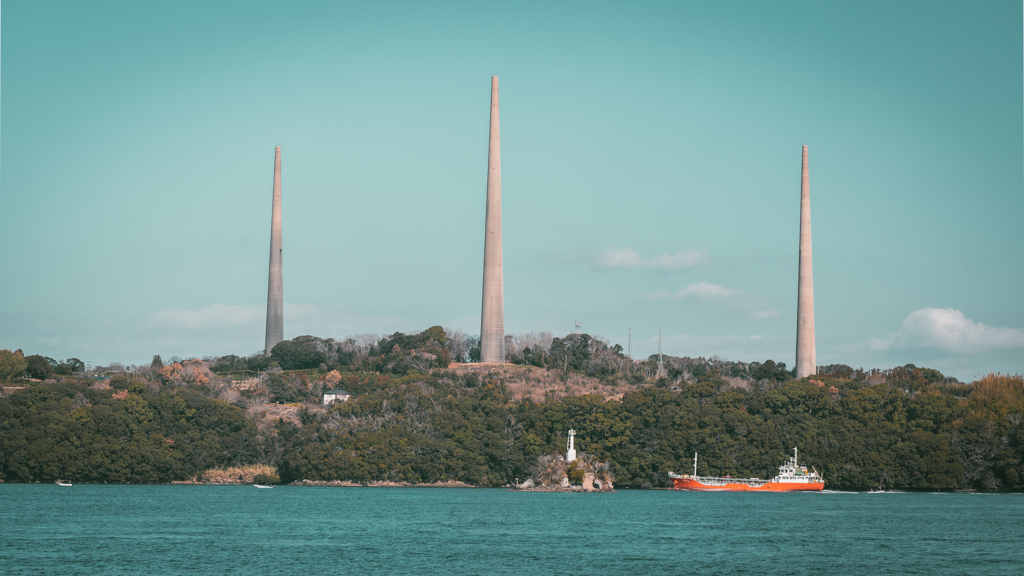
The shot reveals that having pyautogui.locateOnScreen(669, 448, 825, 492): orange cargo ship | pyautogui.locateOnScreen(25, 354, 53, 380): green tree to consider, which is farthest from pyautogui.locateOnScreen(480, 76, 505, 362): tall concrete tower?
pyautogui.locateOnScreen(25, 354, 53, 380): green tree

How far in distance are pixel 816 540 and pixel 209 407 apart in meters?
84.3

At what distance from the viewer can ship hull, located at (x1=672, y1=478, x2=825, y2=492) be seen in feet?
424

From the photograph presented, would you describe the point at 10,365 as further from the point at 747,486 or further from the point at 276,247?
the point at 747,486

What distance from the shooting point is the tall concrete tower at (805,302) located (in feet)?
521

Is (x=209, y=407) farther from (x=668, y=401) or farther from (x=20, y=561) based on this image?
(x=20, y=561)

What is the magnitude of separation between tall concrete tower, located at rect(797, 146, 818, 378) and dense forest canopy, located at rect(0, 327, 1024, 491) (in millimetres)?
12096

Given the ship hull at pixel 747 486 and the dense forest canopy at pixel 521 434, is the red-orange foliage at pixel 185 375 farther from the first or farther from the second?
the ship hull at pixel 747 486

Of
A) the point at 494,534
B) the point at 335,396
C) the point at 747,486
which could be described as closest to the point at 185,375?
the point at 335,396

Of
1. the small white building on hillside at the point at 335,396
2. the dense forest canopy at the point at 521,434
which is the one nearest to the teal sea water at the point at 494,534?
the dense forest canopy at the point at 521,434

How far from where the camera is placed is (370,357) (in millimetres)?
189000

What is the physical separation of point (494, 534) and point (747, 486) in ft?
198

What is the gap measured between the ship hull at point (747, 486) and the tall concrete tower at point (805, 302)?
3181 cm

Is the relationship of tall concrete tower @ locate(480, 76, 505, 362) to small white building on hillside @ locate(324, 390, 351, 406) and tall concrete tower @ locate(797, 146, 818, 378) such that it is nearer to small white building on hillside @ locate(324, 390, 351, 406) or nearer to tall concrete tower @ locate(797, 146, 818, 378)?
small white building on hillside @ locate(324, 390, 351, 406)

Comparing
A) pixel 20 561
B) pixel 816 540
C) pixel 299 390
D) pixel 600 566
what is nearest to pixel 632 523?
pixel 816 540
